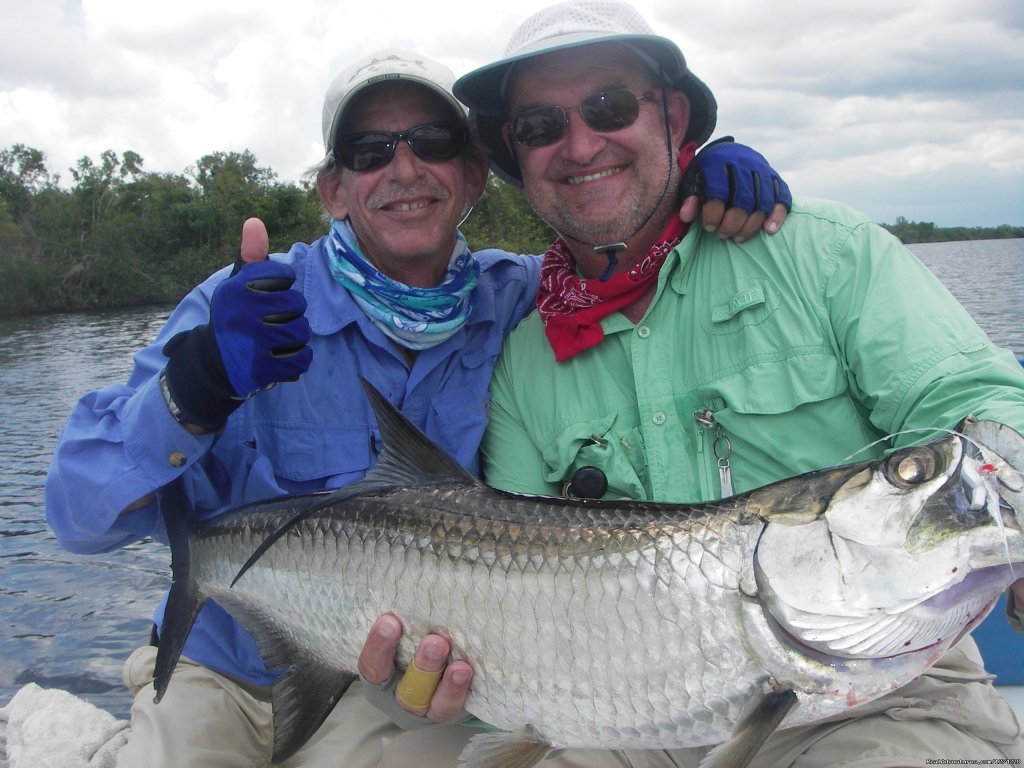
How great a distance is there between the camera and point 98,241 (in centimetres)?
5056

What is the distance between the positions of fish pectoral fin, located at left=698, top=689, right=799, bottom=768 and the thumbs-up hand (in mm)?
1613

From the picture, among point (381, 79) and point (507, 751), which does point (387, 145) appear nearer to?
point (381, 79)

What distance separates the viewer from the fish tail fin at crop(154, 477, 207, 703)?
2.76 meters

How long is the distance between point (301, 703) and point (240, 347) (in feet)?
3.81

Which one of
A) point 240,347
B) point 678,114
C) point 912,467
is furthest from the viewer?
point 678,114

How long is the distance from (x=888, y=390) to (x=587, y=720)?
1.30 metres

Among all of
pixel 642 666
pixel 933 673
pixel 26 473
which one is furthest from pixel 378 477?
pixel 26 473

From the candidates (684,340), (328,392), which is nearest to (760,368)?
(684,340)

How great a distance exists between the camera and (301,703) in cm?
263

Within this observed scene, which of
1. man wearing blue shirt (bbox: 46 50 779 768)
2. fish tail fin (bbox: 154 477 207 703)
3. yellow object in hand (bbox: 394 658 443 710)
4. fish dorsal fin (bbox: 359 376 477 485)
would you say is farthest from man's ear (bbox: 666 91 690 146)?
fish tail fin (bbox: 154 477 207 703)

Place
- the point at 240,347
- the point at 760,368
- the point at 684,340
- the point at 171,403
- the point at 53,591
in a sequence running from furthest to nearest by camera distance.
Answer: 1. the point at 53,591
2. the point at 684,340
3. the point at 760,368
4. the point at 171,403
5. the point at 240,347

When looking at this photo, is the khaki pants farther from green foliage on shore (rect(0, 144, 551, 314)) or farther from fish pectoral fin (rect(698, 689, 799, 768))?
green foliage on shore (rect(0, 144, 551, 314))

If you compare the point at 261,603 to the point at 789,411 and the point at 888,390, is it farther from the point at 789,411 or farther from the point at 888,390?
the point at 888,390

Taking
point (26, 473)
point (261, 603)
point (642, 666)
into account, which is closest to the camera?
point (642, 666)
